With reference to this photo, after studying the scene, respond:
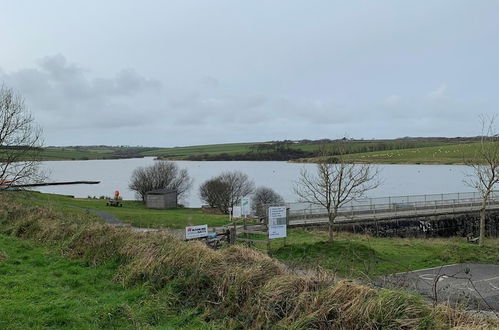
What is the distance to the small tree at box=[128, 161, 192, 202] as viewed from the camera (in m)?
61.3

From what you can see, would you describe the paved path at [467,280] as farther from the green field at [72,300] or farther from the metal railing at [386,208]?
the metal railing at [386,208]

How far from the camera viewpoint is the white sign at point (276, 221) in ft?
49.6

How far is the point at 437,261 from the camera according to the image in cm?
1673

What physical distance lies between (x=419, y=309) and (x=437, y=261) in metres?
12.7

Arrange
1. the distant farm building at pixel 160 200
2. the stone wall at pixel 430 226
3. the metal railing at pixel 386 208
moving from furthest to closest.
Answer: the distant farm building at pixel 160 200, the metal railing at pixel 386 208, the stone wall at pixel 430 226

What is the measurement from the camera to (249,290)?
265 inches

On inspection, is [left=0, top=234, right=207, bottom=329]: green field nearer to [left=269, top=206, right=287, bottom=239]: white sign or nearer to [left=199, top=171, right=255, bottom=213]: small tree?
[left=269, top=206, right=287, bottom=239]: white sign

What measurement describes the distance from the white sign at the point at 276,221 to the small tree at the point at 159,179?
4665 centimetres

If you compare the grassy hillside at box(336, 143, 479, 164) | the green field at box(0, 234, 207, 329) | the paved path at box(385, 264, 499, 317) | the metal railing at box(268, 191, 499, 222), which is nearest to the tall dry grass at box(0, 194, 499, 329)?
the green field at box(0, 234, 207, 329)

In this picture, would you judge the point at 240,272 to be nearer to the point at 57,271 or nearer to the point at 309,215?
the point at 57,271

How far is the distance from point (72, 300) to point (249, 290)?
3.03 m

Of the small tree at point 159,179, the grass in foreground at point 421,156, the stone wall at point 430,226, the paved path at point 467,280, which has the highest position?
the grass in foreground at point 421,156

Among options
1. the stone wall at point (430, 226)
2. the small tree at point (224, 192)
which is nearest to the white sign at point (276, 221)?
the stone wall at point (430, 226)

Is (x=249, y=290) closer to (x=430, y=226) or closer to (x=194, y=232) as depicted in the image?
(x=194, y=232)
